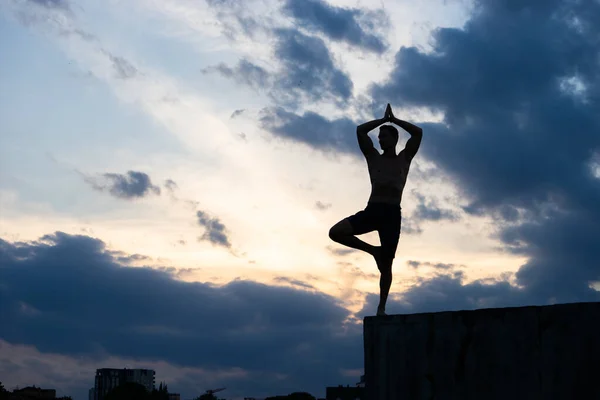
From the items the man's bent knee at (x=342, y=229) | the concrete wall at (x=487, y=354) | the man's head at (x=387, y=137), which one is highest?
the man's head at (x=387, y=137)

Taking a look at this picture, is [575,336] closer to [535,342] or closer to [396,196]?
[535,342]

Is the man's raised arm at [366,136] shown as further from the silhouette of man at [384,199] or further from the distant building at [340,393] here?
the distant building at [340,393]

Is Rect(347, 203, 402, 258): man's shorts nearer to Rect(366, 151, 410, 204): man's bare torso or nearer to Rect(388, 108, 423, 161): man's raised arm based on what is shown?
Rect(366, 151, 410, 204): man's bare torso

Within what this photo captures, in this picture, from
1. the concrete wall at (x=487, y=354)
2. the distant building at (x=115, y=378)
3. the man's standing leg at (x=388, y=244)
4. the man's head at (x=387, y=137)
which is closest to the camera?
the concrete wall at (x=487, y=354)

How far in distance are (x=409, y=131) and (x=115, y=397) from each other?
76.9m

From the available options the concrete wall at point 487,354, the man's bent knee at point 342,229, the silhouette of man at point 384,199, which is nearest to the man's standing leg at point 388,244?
the silhouette of man at point 384,199

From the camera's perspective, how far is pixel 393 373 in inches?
411

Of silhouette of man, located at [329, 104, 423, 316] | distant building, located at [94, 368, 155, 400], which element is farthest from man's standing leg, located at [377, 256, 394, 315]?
distant building, located at [94, 368, 155, 400]

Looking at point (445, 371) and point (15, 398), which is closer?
point (445, 371)

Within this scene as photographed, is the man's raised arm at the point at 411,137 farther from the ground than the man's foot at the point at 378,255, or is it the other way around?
the man's raised arm at the point at 411,137

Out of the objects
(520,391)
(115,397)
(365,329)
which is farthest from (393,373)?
(115,397)

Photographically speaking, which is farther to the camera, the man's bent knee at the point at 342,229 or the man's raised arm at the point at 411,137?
the man's raised arm at the point at 411,137

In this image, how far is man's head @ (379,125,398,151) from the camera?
11945 mm

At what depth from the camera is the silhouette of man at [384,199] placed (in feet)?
38.8
